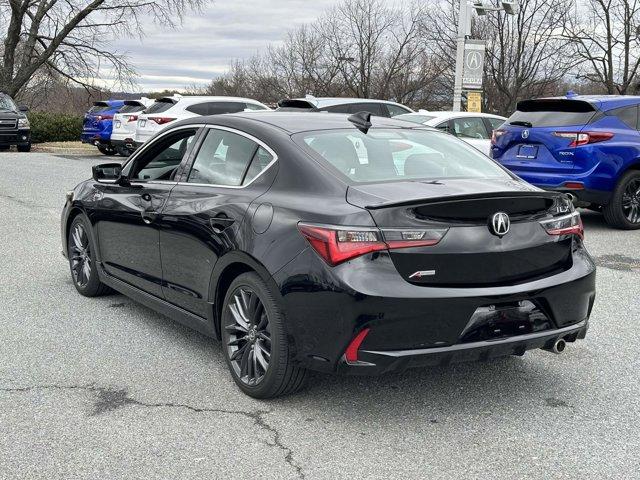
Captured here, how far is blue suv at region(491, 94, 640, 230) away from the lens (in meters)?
9.23

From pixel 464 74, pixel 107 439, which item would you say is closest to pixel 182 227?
pixel 107 439

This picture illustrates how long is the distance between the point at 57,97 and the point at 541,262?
38245 mm

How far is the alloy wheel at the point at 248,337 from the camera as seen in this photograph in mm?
3941

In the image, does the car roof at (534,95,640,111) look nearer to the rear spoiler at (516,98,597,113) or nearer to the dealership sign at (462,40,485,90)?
the rear spoiler at (516,98,597,113)


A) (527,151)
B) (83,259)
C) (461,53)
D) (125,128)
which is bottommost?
(83,259)

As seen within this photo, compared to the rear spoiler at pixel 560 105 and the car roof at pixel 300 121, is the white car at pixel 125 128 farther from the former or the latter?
the car roof at pixel 300 121

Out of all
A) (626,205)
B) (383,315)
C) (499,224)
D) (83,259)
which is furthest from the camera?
(626,205)

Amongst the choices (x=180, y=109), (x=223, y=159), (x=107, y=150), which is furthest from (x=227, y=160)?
(x=107, y=150)

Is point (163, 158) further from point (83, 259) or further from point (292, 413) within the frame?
point (292, 413)

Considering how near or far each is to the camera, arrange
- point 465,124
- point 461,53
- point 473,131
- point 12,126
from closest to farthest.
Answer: point 465,124
point 473,131
point 461,53
point 12,126

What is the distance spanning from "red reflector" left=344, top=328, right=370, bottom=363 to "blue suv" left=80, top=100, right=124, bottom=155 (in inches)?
797

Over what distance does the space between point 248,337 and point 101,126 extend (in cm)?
2004

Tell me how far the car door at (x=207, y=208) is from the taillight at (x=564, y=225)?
1.52 m

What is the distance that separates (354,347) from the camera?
Answer: 3.47 m
